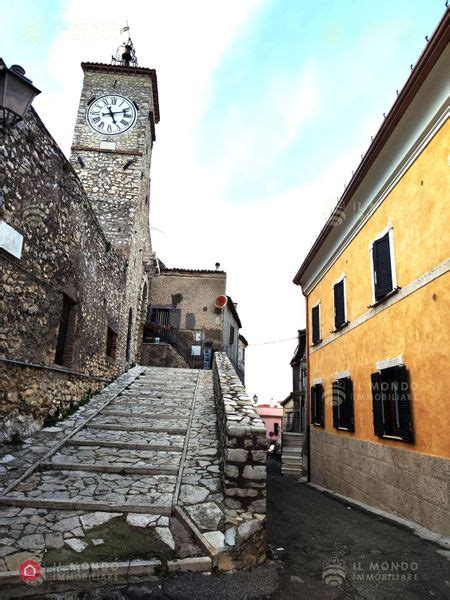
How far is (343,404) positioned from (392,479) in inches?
101

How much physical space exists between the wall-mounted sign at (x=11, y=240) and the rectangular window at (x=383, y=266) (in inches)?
247

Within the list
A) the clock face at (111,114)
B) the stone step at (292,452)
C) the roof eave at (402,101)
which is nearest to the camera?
the roof eave at (402,101)

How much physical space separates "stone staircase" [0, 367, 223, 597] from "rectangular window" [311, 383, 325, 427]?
445cm

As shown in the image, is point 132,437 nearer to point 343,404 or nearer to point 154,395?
point 154,395

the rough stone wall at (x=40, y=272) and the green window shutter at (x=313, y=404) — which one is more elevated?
the rough stone wall at (x=40, y=272)

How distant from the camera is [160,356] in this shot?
1730cm

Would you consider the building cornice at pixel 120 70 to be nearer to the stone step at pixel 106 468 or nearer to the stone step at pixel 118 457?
the stone step at pixel 118 457

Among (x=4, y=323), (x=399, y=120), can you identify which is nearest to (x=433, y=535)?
(x=399, y=120)

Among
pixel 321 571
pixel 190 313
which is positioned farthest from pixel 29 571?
pixel 190 313

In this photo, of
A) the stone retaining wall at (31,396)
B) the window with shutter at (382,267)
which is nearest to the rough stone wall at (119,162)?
the stone retaining wall at (31,396)

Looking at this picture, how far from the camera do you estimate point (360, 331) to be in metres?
8.20

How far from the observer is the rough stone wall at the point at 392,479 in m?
5.12

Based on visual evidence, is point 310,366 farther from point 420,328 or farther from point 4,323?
point 4,323

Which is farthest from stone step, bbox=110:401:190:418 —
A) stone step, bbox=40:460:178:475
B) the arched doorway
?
the arched doorway
